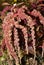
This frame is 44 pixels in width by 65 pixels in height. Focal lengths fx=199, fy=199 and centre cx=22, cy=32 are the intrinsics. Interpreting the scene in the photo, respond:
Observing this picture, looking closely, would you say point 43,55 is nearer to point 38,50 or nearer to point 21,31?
point 38,50


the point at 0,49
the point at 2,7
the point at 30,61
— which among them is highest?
the point at 2,7

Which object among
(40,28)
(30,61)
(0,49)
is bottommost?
(30,61)

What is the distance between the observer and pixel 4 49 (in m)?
1.64

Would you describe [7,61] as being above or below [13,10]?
below

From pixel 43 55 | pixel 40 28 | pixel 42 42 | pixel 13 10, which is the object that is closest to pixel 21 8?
pixel 13 10

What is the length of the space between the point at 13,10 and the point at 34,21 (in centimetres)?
20

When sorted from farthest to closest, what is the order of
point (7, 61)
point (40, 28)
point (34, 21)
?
point (7, 61) → point (40, 28) → point (34, 21)

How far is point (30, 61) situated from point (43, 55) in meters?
0.12

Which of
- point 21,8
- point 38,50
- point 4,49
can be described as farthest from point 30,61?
point 21,8

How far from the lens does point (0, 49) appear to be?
1.67 meters

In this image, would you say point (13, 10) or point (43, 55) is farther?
point (43, 55)

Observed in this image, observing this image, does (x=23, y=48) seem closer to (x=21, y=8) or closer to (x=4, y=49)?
(x=4, y=49)

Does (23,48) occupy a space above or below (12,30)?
below

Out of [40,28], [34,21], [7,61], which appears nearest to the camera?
[34,21]
